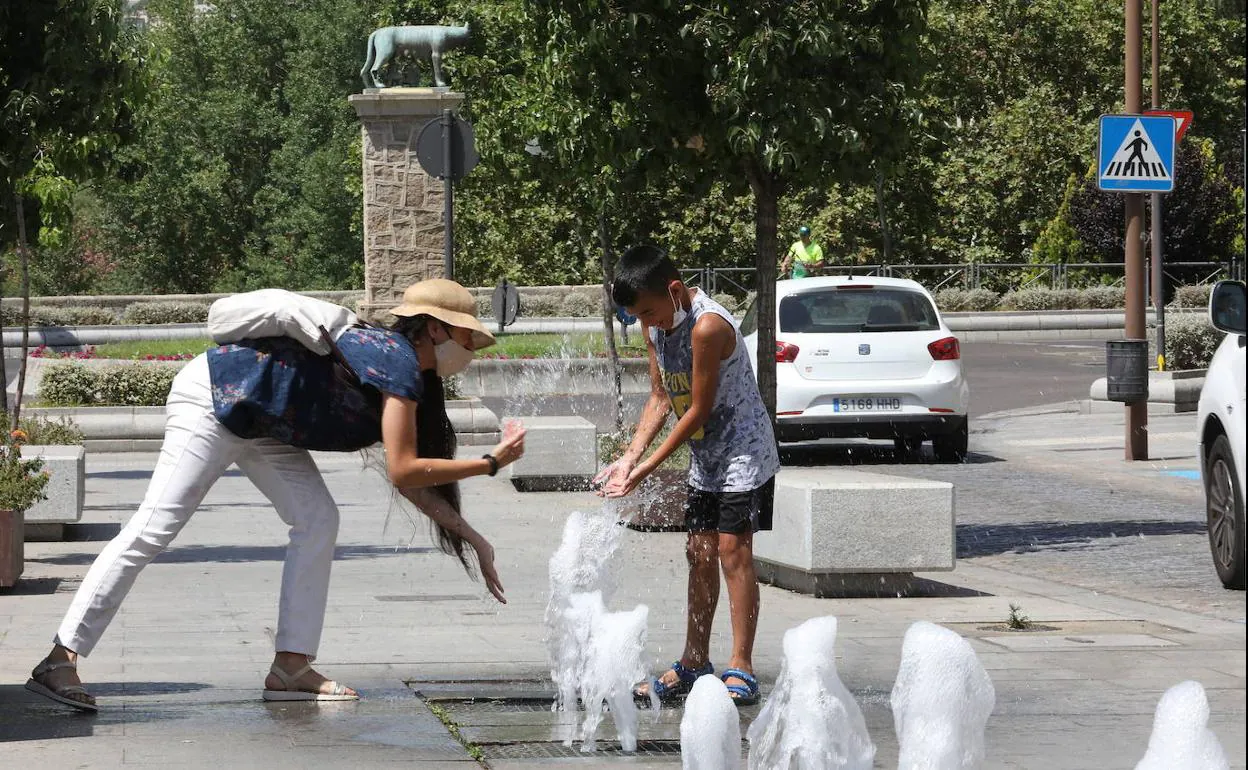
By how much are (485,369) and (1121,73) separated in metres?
25.9

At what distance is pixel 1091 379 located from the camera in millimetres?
26750

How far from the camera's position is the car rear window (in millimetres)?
16984

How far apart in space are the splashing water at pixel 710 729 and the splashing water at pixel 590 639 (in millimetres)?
946

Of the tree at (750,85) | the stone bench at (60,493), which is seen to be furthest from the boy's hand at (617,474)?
the stone bench at (60,493)

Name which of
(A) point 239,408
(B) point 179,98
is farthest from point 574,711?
(B) point 179,98

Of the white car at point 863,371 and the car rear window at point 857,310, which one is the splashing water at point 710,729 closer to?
the white car at point 863,371

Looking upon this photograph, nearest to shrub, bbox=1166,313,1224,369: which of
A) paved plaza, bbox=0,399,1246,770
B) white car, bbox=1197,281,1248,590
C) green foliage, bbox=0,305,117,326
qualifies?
paved plaza, bbox=0,399,1246,770

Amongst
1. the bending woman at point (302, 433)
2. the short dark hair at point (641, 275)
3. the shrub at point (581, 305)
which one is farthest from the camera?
the shrub at point (581, 305)

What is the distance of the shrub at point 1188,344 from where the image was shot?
935 inches

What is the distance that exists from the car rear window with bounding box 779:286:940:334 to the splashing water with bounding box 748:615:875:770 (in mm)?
11759

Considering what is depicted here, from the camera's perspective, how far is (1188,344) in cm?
2384

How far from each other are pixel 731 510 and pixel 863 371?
9.89 m

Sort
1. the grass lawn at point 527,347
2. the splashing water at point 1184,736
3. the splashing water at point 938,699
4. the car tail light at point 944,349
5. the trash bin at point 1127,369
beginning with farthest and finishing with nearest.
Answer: the grass lawn at point 527,347, the car tail light at point 944,349, the trash bin at point 1127,369, the splashing water at point 938,699, the splashing water at point 1184,736

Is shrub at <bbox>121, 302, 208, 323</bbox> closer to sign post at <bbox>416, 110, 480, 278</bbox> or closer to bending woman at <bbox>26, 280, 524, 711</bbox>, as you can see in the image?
sign post at <bbox>416, 110, 480, 278</bbox>
